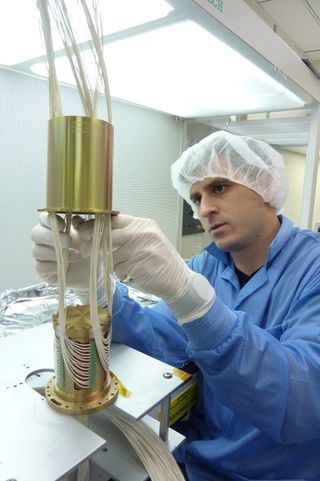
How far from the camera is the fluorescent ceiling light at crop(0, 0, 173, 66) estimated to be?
0.57m

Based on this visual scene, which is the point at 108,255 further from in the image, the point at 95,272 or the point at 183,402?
the point at 183,402

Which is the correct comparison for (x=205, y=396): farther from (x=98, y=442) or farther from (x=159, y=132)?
(x=159, y=132)

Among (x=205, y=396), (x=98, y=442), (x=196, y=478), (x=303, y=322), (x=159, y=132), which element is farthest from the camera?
(x=159, y=132)

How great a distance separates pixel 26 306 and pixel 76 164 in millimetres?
732

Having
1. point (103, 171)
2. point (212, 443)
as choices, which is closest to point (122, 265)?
point (103, 171)

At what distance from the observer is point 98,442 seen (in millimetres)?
402

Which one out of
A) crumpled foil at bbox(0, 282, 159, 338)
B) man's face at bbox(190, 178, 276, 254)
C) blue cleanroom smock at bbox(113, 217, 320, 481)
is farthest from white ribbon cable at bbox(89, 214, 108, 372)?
man's face at bbox(190, 178, 276, 254)

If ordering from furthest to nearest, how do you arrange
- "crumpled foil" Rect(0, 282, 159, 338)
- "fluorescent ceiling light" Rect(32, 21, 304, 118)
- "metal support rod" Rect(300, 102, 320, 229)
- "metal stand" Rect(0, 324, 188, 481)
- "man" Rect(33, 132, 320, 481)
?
"metal support rod" Rect(300, 102, 320, 229), "crumpled foil" Rect(0, 282, 159, 338), "fluorescent ceiling light" Rect(32, 21, 304, 118), "man" Rect(33, 132, 320, 481), "metal stand" Rect(0, 324, 188, 481)

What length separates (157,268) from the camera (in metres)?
0.56

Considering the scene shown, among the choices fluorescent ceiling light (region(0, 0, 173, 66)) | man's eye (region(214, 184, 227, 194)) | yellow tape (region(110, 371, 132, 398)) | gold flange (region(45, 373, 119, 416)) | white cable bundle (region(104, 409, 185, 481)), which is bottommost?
white cable bundle (region(104, 409, 185, 481))

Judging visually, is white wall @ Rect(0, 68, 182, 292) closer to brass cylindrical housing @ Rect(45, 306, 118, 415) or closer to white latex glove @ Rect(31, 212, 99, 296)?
white latex glove @ Rect(31, 212, 99, 296)

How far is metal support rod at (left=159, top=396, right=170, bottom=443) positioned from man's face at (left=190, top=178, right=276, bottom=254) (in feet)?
→ 1.85

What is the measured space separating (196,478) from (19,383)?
0.60 meters

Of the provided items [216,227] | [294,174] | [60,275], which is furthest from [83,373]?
[294,174]
